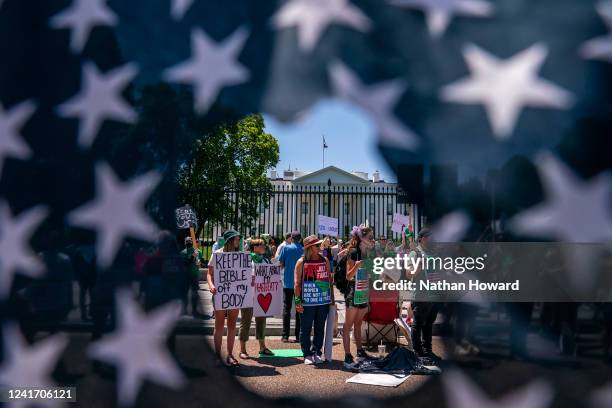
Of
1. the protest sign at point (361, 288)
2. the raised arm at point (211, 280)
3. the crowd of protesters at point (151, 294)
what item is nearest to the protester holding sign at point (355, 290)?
the protest sign at point (361, 288)

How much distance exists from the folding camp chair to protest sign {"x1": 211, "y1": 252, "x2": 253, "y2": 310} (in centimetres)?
136

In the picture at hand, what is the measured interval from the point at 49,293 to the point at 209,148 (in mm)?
1239

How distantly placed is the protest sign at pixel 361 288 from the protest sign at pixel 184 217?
7.62 ft

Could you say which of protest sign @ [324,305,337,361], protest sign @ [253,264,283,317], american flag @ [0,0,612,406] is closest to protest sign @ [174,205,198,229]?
american flag @ [0,0,612,406]

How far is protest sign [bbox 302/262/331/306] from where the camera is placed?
19.2ft

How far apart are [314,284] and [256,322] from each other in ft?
3.72

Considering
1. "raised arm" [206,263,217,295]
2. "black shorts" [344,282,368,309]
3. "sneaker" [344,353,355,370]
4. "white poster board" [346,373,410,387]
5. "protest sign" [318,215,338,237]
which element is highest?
"protest sign" [318,215,338,237]

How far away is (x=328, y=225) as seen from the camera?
862 centimetres

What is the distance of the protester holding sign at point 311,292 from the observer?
19.2 feet

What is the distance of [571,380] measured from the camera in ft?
8.05

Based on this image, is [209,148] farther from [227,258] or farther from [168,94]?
[227,258]

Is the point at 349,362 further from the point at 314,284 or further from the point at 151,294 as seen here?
the point at 151,294

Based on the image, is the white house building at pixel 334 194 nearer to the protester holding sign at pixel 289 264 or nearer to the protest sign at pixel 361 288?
the protester holding sign at pixel 289 264

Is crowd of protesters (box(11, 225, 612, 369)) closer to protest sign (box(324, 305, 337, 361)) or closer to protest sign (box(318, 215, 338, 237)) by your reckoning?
protest sign (box(324, 305, 337, 361))
